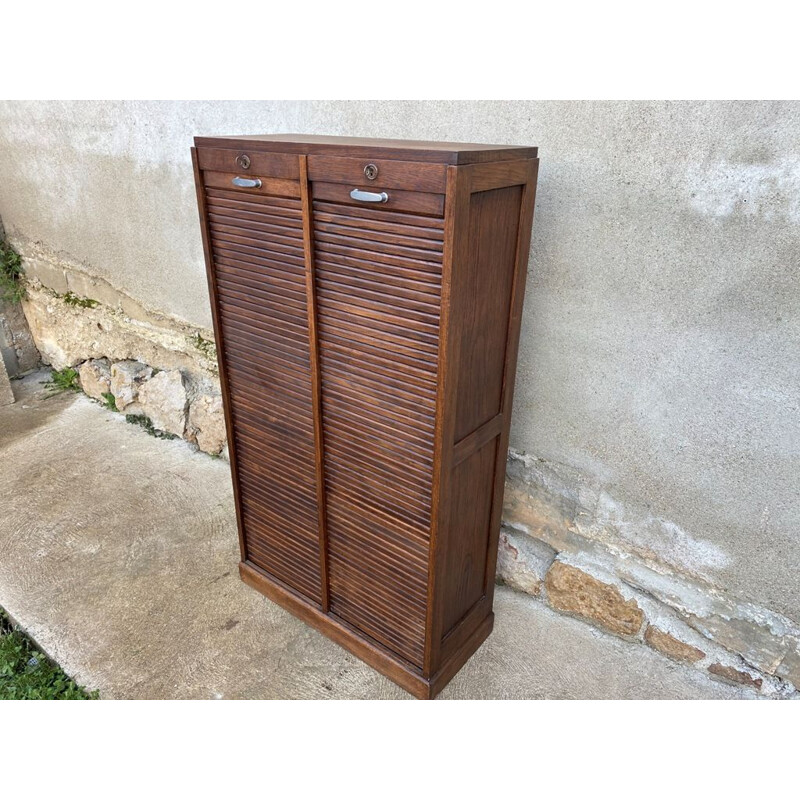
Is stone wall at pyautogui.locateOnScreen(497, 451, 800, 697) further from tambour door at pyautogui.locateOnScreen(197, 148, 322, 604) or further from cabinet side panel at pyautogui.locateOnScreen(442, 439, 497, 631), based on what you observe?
tambour door at pyautogui.locateOnScreen(197, 148, 322, 604)

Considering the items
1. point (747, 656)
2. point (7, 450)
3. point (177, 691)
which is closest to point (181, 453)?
point (7, 450)

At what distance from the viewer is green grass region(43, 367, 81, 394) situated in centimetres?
451

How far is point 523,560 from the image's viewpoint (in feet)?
8.68

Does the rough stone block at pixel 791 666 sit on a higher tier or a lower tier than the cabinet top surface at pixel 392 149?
lower

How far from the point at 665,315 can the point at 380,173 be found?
3.18ft

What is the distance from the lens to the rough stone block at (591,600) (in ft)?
7.94

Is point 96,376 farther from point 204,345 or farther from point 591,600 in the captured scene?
point 591,600

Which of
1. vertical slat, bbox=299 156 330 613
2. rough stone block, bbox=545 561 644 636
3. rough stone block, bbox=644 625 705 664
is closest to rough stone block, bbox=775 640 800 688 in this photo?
rough stone block, bbox=644 625 705 664

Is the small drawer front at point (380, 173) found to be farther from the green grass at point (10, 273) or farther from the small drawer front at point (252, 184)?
the green grass at point (10, 273)

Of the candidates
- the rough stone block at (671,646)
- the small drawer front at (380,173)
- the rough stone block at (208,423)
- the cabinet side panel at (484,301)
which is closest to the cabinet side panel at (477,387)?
the cabinet side panel at (484,301)

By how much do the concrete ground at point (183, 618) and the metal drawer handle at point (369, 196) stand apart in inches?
64.5

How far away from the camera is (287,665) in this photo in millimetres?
2375

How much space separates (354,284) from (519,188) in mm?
542

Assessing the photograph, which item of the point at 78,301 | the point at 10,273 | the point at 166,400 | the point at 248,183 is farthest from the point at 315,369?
the point at 10,273
